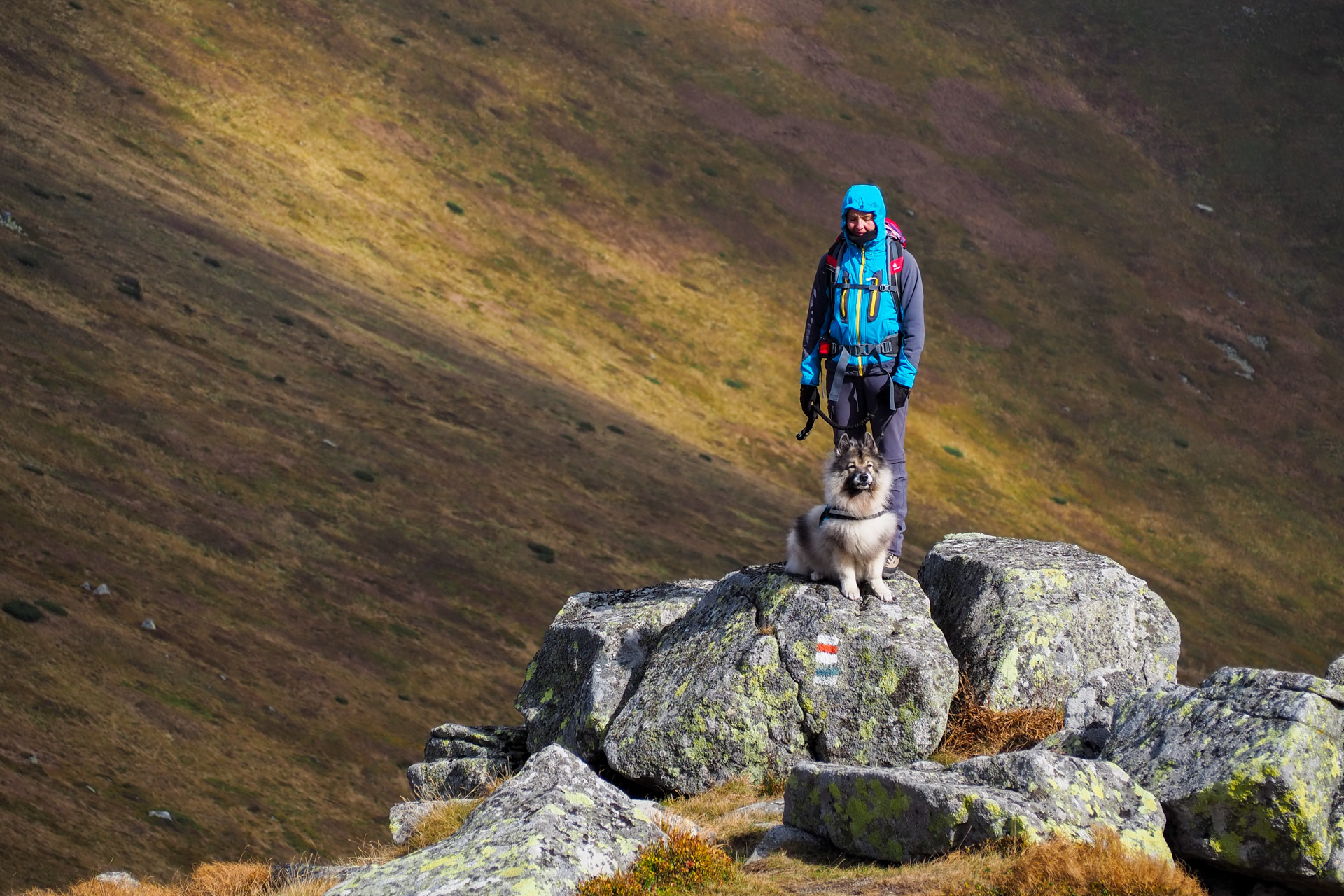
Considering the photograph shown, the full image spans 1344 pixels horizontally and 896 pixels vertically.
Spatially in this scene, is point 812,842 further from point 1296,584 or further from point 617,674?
point 1296,584

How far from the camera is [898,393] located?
13.3 meters

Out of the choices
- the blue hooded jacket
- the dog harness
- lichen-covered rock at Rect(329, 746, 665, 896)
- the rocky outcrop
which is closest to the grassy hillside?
the rocky outcrop

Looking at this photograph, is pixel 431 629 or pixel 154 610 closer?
pixel 154 610

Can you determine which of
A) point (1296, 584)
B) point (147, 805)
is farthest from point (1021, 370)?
point (147, 805)

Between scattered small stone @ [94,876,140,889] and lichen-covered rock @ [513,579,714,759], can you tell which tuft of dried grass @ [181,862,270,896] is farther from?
lichen-covered rock @ [513,579,714,759]

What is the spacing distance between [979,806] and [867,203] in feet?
20.1

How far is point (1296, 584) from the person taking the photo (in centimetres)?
5750

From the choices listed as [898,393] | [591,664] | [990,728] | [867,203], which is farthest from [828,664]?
[867,203]

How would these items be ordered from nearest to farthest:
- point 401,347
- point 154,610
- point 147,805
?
point 147,805
point 154,610
point 401,347

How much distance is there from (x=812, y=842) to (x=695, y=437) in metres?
44.0

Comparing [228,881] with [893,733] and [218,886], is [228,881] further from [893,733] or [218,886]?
[893,733]

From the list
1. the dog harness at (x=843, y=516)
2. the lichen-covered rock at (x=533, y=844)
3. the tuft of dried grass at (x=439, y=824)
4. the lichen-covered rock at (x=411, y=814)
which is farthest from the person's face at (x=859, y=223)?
the lichen-covered rock at (x=411, y=814)

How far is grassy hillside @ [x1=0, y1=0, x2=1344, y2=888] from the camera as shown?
30.0m

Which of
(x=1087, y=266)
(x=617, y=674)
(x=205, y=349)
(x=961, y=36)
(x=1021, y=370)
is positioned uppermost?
(x=961, y=36)
